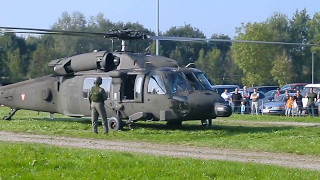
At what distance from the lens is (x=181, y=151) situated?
1733cm

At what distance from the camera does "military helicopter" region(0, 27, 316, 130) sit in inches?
885

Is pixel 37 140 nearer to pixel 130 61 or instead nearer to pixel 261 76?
pixel 130 61

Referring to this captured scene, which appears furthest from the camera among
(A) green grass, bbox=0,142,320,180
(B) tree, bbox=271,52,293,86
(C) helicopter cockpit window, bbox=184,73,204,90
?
(B) tree, bbox=271,52,293,86

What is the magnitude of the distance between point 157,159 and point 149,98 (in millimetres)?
8869

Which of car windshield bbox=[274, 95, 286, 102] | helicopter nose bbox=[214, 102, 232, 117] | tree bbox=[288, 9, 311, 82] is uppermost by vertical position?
tree bbox=[288, 9, 311, 82]

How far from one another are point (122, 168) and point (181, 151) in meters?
4.51

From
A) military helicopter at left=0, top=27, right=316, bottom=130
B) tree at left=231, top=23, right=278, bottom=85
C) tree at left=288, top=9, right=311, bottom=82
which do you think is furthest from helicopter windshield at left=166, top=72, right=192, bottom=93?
tree at left=288, top=9, right=311, bottom=82

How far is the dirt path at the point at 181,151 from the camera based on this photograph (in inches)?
605

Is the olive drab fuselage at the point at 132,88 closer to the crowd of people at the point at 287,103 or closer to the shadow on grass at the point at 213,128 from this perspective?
the shadow on grass at the point at 213,128

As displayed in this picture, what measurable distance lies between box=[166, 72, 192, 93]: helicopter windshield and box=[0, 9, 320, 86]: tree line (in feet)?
92.8

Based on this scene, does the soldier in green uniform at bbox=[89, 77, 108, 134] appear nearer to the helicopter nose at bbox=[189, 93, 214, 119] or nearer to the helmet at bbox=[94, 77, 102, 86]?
the helmet at bbox=[94, 77, 102, 86]

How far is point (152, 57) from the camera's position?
24.5 m

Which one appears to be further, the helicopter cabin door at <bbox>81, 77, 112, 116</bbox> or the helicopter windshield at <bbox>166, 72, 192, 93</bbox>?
the helicopter cabin door at <bbox>81, 77, 112, 116</bbox>

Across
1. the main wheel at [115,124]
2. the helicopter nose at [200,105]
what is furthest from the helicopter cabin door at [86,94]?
the helicopter nose at [200,105]
